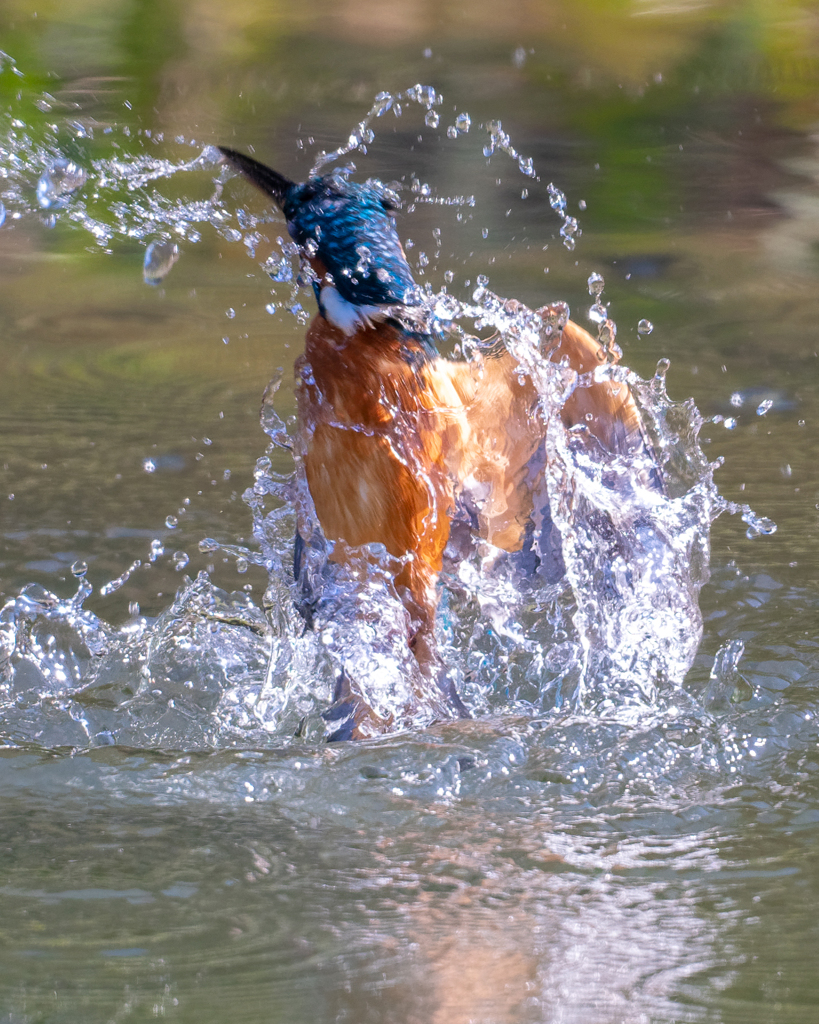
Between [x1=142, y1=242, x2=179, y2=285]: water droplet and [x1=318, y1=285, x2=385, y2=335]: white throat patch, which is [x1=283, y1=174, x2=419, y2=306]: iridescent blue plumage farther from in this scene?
[x1=142, y1=242, x2=179, y2=285]: water droplet

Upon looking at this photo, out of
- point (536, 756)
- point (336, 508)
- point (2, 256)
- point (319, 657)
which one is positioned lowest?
point (536, 756)

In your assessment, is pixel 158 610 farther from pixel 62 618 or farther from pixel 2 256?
pixel 2 256

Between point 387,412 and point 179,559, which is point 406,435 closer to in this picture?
point 387,412

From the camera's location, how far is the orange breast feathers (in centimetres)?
117

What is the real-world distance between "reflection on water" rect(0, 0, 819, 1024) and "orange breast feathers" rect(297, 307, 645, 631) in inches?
3.5

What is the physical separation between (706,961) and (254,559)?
111 centimetres

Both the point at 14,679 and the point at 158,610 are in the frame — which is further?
the point at 158,610

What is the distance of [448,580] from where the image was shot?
54.5 inches

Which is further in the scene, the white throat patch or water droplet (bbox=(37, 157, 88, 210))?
water droplet (bbox=(37, 157, 88, 210))

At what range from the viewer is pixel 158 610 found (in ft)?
5.59

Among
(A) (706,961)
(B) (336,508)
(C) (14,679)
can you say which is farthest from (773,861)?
(C) (14,679)

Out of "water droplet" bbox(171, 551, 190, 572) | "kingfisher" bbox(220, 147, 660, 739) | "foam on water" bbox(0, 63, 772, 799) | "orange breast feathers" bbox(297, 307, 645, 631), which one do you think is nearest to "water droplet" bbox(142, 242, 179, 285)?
"foam on water" bbox(0, 63, 772, 799)

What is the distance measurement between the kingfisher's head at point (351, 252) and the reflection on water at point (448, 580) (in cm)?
7

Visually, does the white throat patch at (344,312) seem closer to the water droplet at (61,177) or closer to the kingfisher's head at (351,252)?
the kingfisher's head at (351,252)
